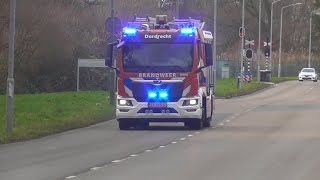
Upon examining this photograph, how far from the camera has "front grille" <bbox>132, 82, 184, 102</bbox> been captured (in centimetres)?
2480

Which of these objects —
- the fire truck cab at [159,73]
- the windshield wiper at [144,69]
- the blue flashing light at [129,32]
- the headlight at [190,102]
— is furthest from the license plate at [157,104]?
the blue flashing light at [129,32]

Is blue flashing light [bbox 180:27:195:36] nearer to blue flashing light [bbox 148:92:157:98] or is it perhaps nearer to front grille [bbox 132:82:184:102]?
front grille [bbox 132:82:184:102]

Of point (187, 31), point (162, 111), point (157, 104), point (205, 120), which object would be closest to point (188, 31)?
point (187, 31)

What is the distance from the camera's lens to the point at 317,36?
10144cm

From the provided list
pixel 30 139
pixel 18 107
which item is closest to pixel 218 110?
pixel 18 107

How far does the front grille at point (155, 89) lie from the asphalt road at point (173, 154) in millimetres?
1070

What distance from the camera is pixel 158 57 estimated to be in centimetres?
2494

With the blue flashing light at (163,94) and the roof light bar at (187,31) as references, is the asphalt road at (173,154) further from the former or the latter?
the roof light bar at (187,31)

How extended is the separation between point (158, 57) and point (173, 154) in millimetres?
7530

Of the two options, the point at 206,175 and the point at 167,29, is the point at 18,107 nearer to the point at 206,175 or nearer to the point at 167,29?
the point at 167,29

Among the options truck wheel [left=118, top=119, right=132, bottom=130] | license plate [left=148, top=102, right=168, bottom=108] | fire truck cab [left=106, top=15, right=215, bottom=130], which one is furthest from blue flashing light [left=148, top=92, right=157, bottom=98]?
truck wheel [left=118, top=119, right=132, bottom=130]

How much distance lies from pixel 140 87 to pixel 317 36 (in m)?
79.6

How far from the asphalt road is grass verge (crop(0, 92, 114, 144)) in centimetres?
72

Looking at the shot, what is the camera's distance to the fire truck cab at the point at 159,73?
24797 millimetres
